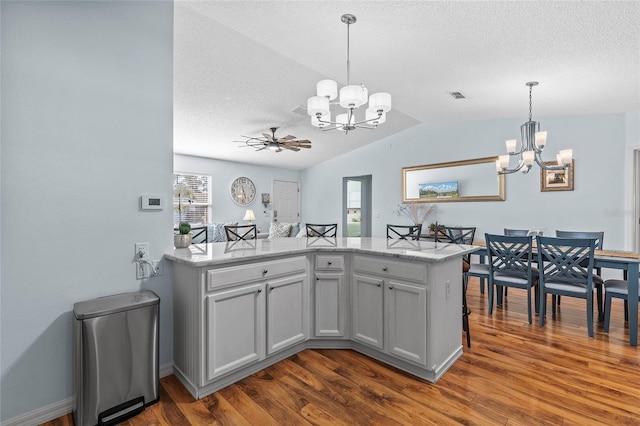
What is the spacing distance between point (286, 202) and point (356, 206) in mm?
2061

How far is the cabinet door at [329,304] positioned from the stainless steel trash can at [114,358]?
1210mm

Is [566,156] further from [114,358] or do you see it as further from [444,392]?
[114,358]

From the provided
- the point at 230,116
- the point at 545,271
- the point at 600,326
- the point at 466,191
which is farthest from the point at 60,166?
the point at 466,191

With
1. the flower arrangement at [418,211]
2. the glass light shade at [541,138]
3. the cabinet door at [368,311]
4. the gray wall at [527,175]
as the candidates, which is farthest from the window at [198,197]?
the glass light shade at [541,138]

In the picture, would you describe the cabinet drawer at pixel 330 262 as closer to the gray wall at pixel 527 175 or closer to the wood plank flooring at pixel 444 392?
the wood plank flooring at pixel 444 392

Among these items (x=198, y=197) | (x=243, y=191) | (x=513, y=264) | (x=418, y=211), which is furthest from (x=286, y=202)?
(x=513, y=264)

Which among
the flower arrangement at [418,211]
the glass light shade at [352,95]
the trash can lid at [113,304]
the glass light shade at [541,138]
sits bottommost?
the trash can lid at [113,304]

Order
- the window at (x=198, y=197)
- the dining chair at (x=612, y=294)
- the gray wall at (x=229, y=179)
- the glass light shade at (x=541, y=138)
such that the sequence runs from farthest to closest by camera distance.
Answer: the gray wall at (x=229, y=179) < the window at (x=198, y=197) < the glass light shade at (x=541, y=138) < the dining chair at (x=612, y=294)

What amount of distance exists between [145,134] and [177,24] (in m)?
1.31

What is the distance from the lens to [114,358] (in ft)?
5.59

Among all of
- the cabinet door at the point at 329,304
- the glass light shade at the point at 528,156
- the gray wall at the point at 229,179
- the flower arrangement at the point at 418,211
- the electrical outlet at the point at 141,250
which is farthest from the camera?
the gray wall at the point at 229,179

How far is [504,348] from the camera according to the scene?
2619 mm

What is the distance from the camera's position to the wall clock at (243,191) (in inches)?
302

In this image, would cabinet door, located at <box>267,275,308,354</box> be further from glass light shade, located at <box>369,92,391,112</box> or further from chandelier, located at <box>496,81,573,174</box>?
chandelier, located at <box>496,81,573,174</box>
